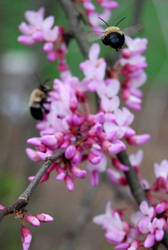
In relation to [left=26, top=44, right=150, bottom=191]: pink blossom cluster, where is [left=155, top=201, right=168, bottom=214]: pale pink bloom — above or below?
below

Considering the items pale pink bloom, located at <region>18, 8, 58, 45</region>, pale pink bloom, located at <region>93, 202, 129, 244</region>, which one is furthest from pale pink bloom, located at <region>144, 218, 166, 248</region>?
pale pink bloom, located at <region>18, 8, 58, 45</region>

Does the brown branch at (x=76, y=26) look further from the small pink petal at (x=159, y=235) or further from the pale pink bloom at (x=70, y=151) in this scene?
the small pink petal at (x=159, y=235)

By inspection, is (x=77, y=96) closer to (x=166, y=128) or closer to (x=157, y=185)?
(x=157, y=185)

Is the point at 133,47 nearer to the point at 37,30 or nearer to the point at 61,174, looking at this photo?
the point at 37,30

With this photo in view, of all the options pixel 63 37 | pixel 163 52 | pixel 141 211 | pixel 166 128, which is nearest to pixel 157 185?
pixel 141 211

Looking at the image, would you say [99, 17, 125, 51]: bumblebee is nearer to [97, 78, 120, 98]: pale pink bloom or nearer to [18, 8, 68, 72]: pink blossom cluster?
[97, 78, 120, 98]: pale pink bloom

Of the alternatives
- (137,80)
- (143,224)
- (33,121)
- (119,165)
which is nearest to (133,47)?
(137,80)
